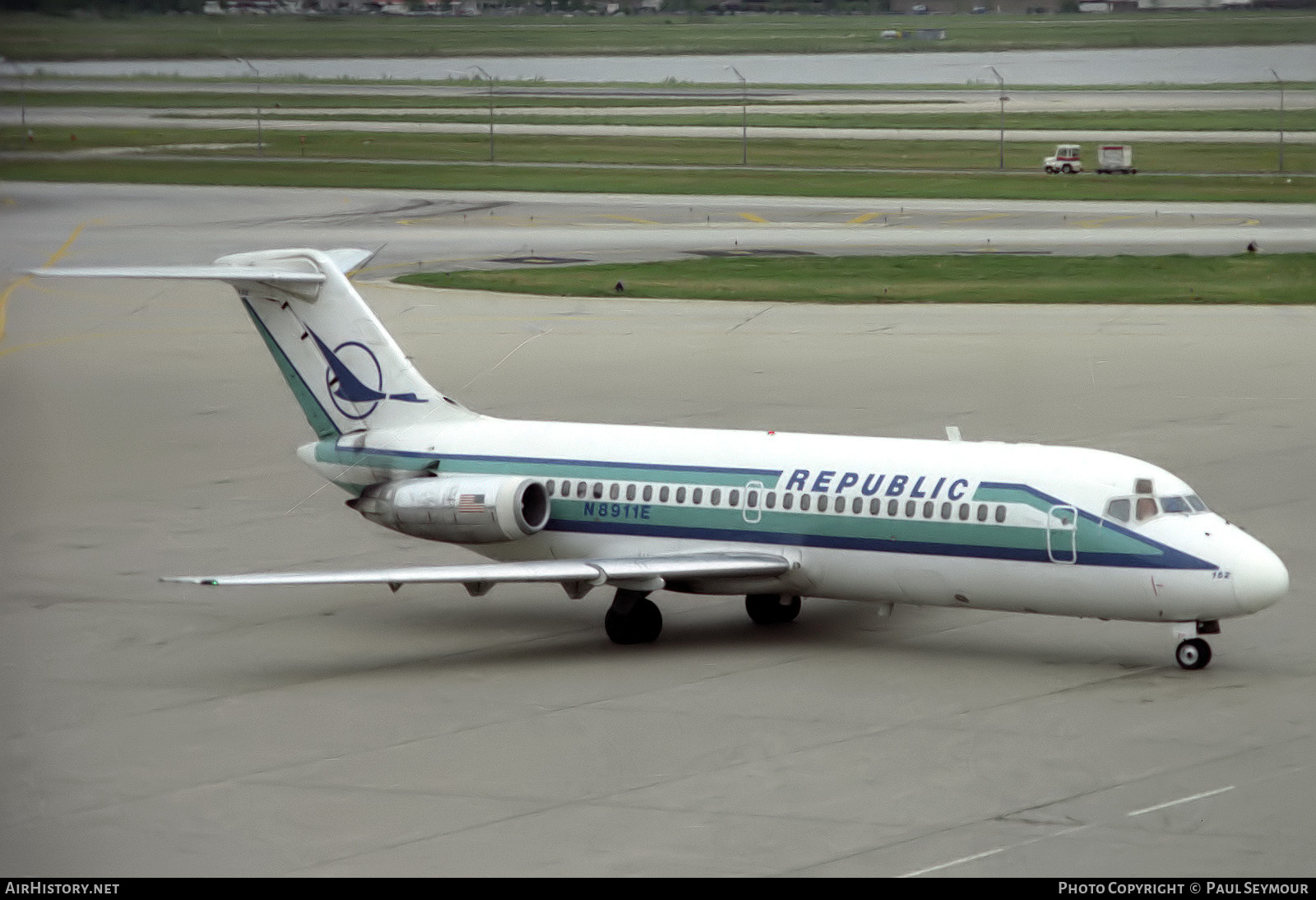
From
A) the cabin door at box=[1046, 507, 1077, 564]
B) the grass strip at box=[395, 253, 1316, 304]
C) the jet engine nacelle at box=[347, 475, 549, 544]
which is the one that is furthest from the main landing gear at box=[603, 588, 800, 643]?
the grass strip at box=[395, 253, 1316, 304]

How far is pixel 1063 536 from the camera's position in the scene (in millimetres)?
21297

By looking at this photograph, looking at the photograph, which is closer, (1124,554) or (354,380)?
(1124,554)

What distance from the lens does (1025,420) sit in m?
39.1

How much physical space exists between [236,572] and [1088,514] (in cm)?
1370

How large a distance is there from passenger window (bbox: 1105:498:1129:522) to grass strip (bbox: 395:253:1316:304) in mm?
34225

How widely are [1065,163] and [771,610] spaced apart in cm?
7062

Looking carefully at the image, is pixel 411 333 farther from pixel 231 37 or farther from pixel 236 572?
pixel 231 37

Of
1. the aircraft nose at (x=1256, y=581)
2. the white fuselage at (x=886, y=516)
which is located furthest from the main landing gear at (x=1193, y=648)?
the aircraft nose at (x=1256, y=581)

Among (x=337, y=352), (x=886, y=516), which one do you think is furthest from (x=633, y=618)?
(x=337, y=352)

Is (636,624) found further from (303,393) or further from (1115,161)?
(1115,161)

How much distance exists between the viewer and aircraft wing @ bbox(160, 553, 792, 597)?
72.2ft

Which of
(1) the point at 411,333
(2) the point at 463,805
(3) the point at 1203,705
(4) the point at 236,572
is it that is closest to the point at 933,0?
(1) the point at 411,333

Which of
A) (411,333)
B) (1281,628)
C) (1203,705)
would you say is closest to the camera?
(1203,705)

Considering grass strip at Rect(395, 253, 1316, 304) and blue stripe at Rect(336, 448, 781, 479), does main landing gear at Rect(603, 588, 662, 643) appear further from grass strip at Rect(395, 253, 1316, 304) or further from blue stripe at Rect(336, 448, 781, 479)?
grass strip at Rect(395, 253, 1316, 304)
